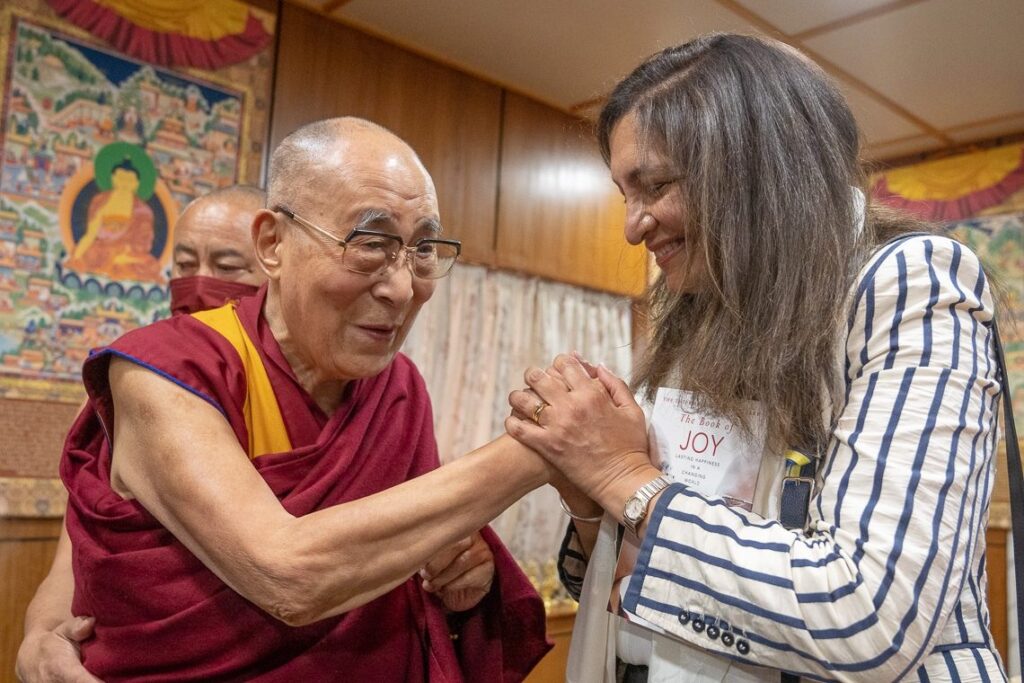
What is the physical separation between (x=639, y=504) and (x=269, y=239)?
2.54ft

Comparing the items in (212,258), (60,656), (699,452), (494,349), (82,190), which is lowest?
(60,656)

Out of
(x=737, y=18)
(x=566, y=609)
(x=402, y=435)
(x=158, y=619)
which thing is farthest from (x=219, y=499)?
(x=566, y=609)

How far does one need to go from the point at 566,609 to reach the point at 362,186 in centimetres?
337

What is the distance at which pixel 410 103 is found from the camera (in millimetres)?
3945

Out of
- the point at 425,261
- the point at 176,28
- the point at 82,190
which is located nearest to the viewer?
the point at 425,261

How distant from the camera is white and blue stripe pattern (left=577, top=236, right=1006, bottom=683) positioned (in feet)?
3.03

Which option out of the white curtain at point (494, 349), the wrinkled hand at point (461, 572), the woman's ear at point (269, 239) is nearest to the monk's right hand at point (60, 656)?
the wrinkled hand at point (461, 572)

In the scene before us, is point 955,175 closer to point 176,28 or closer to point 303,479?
point 176,28

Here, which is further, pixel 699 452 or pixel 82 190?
pixel 82 190

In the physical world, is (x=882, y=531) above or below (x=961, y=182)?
below

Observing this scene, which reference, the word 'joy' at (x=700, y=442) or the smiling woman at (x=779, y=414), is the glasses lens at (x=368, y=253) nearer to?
the smiling woman at (x=779, y=414)

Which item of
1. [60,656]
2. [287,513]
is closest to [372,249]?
[287,513]

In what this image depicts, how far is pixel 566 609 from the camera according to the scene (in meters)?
4.29

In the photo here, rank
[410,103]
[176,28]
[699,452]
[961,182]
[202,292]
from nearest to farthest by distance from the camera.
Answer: [699,452] → [202,292] → [176,28] → [410,103] → [961,182]
